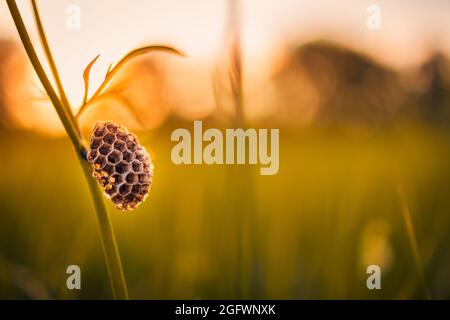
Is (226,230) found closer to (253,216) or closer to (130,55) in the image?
→ (253,216)

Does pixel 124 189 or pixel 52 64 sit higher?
pixel 52 64

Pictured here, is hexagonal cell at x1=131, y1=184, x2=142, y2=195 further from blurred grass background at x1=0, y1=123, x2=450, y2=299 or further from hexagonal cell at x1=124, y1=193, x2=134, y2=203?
blurred grass background at x1=0, y1=123, x2=450, y2=299

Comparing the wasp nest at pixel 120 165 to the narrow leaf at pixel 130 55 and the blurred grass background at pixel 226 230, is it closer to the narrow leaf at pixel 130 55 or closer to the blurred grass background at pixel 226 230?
the narrow leaf at pixel 130 55

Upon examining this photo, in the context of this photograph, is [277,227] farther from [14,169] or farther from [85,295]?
[14,169]

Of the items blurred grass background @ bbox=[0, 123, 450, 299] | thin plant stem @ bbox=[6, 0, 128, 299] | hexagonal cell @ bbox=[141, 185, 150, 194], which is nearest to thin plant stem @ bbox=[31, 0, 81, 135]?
thin plant stem @ bbox=[6, 0, 128, 299]

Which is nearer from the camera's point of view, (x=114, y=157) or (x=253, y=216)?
(x=114, y=157)

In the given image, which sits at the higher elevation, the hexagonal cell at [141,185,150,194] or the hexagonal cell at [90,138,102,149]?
the hexagonal cell at [90,138,102,149]

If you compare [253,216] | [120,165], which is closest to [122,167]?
[120,165]
